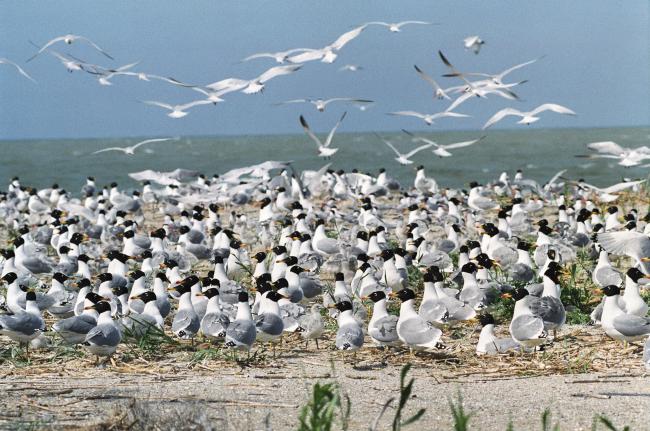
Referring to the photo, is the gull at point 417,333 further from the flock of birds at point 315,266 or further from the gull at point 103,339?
the gull at point 103,339

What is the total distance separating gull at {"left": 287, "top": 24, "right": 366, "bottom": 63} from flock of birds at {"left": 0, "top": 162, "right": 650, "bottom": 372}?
61.1 inches

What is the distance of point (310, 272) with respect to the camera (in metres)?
10.7

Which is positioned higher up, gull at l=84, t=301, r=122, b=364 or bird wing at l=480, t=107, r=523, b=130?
bird wing at l=480, t=107, r=523, b=130

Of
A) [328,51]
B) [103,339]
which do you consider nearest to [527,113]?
[328,51]

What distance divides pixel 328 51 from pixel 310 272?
104 inches

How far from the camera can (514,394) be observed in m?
6.65

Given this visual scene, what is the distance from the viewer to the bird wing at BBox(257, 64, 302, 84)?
11305 mm

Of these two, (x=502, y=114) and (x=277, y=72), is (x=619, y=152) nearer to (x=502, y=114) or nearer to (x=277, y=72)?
(x=502, y=114)

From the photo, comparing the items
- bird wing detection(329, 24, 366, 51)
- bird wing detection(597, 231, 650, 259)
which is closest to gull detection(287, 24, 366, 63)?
bird wing detection(329, 24, 366, 51)

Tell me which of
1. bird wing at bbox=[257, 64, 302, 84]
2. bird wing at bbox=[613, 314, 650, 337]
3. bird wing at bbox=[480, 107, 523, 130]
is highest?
bird wing at bbox=[257, 64, 302, 84]

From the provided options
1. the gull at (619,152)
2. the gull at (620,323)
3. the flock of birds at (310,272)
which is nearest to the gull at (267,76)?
the flock of birds at (310,272)

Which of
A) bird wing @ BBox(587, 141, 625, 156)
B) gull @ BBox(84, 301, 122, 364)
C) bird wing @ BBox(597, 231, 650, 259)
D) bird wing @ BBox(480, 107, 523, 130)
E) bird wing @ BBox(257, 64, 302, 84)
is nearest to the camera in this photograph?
gull @ BBox(84, 301, 122, 364)

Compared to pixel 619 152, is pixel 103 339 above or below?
below

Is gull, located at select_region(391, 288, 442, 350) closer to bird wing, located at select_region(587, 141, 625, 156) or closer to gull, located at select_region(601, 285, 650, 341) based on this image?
gull, located at select_region(601, 285, 650, 341)
